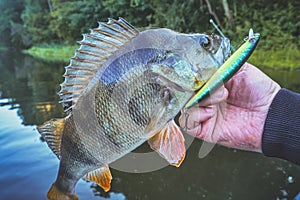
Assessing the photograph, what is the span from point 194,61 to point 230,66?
0.57 ft

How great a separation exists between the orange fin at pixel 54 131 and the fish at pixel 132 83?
4.1 inches

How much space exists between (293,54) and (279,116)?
33.2 feet

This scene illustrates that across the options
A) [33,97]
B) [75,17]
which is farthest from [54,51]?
[33,97]

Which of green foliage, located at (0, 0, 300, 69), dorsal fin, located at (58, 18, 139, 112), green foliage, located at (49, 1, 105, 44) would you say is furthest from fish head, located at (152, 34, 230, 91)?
green foliage, located at (49, 1, 105, 44)

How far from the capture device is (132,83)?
141cm

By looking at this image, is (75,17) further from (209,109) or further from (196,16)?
(209,109)

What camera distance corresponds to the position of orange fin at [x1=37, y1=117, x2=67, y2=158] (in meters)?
1.63

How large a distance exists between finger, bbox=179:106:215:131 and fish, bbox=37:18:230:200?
0.26 m

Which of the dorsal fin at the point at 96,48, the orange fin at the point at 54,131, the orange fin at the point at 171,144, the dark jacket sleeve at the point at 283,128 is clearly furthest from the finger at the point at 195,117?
the orange fin at the point at 54,131

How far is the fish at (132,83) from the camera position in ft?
4.49

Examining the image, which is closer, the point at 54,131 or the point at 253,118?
the point at 54,131

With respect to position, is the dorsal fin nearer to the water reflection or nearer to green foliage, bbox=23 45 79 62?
the water reflection

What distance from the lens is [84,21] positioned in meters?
22.6

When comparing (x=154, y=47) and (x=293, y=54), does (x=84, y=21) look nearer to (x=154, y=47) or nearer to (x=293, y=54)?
(x=293, y=54)
